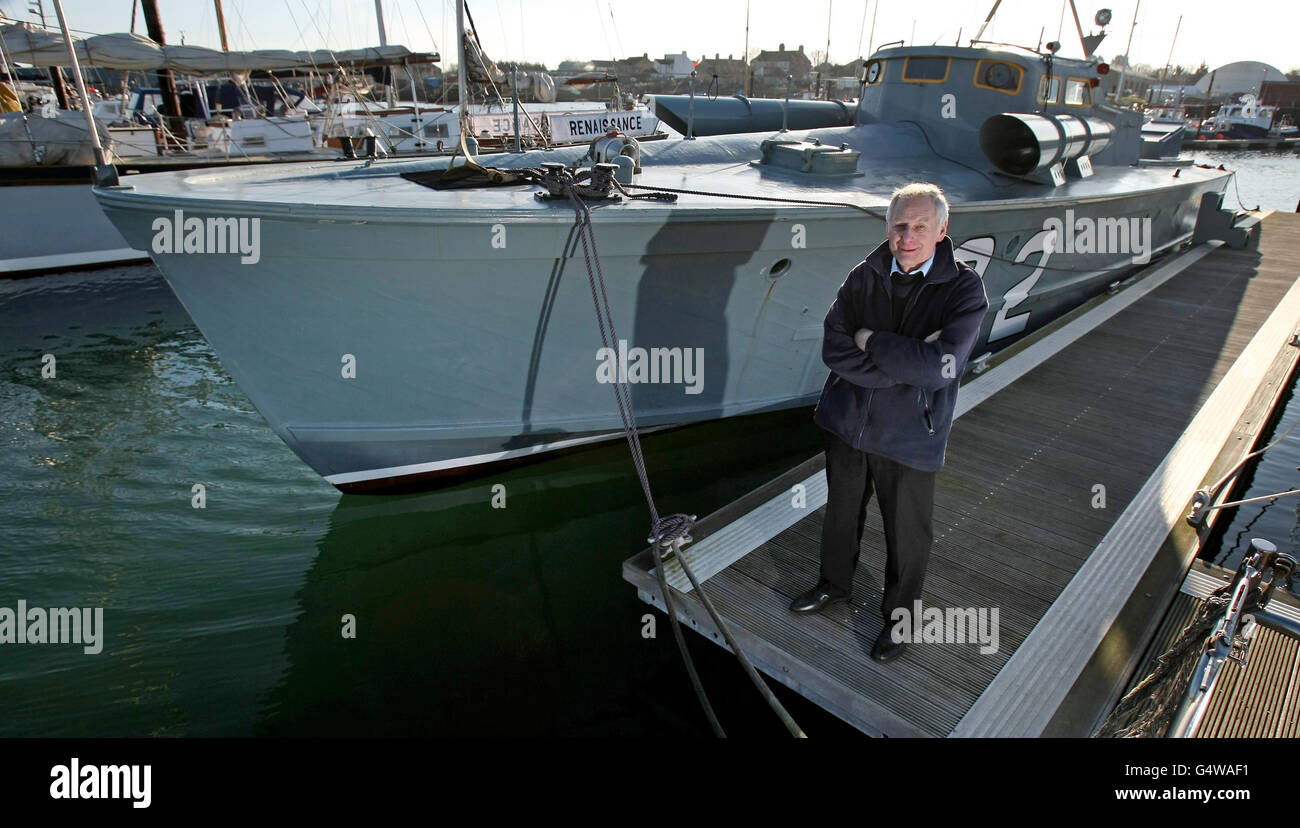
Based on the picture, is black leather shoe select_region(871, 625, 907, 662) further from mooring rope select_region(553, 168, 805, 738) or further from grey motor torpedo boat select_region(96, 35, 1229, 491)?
grey motor torpedo boat select_region(96, 35, 1229, 491)

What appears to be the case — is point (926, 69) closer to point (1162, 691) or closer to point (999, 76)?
point (999, 76)

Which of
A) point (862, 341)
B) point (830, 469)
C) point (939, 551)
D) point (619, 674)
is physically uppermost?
point (862, 341)

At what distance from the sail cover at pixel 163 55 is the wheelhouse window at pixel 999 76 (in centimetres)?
1061

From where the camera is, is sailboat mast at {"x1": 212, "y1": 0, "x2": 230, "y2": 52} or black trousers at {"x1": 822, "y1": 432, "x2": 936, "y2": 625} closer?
black trousers at {"x1": 822, "y1": 432, "x2": 936, "y2": 625}

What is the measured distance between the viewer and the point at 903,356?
2.36m

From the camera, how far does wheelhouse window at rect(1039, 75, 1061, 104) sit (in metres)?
7.34

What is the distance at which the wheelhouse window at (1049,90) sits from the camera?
734 centimetres

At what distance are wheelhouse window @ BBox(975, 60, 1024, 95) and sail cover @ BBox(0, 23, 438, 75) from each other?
10.6m

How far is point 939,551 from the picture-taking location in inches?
142

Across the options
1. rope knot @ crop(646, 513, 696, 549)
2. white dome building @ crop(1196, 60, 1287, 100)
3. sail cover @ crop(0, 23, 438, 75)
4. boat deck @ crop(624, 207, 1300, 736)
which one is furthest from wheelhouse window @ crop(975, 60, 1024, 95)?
white dome building @ crop(1196, 60, 1287, 100)

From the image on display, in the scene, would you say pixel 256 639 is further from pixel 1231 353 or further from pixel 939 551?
pixel 1231 353
